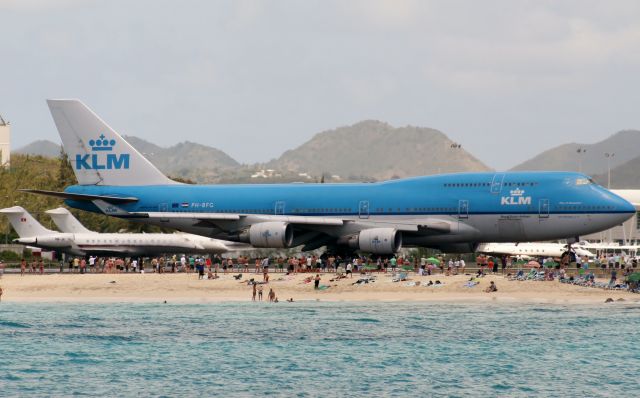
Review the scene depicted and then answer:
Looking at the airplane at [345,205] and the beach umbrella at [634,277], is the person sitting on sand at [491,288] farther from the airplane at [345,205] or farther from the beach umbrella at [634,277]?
the beach umbrella at [634,277]

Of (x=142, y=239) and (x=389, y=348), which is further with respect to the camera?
(x=142, y=239)

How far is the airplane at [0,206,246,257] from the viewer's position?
329 feet

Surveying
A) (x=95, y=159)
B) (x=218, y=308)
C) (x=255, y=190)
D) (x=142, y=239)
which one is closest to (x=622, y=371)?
(x=218, y=308)

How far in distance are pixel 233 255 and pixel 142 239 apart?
1161 cm

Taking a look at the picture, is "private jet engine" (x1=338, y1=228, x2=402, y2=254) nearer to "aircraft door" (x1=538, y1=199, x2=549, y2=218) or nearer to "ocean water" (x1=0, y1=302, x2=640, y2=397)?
"ocean water" (x1=0, y1=302, x2=640, y2=397)

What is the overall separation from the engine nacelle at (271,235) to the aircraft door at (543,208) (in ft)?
52.0

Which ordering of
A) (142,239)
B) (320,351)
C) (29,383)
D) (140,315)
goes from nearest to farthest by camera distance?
(29,383) → (320,351) → (140,315) → (142,239)

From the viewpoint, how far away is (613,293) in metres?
73.9

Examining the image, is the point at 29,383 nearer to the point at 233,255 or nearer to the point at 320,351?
the point at 320,351

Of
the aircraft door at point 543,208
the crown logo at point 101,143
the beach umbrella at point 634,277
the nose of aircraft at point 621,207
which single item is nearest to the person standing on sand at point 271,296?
the aircraft door at point 543,208

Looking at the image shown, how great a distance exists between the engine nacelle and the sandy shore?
7.82ft

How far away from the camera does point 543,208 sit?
2906 inches

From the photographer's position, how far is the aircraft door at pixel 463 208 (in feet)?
247

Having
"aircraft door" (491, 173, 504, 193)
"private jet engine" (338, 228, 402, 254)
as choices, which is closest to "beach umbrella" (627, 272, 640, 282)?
"aircraft door" (491, 173, 504, 193)
